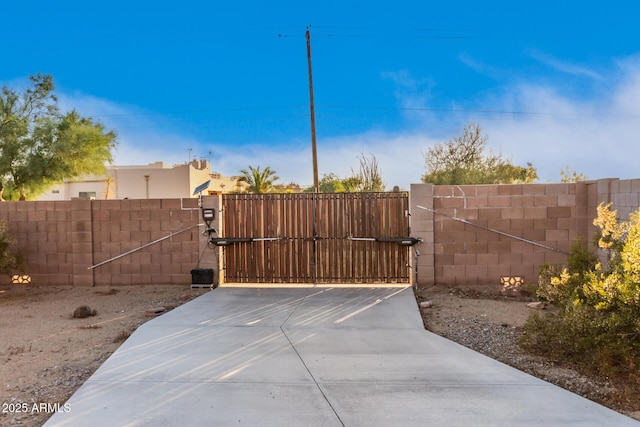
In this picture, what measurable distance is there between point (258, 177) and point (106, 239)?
25458 millimetres

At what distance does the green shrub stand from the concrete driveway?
0.76 metres

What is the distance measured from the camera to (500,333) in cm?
639

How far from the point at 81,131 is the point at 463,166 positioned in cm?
1588

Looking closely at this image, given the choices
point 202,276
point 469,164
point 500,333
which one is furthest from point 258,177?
point 500,333

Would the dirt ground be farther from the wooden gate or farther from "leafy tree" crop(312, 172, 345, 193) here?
"leafy tree" crop(312, 172, 345, 193)

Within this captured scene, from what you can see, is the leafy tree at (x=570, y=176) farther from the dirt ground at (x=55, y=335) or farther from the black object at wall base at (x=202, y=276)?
the dirt ground at (x=55, y=335)

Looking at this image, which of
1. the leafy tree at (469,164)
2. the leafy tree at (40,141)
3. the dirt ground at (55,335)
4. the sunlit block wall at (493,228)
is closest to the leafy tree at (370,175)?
the leafy tree at (469,164)

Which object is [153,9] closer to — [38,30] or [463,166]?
[38,30]

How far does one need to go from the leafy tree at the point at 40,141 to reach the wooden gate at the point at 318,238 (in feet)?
39.8

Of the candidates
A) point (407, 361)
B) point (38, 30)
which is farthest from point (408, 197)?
point (38, 30)

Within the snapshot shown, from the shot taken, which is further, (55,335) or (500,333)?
(55,335)

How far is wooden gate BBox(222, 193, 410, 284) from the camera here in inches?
378

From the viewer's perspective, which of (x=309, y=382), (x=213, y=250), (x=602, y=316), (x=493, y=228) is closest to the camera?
(x=309, y=382)

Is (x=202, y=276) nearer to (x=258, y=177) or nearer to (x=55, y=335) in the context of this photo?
(x=55, y=335)
